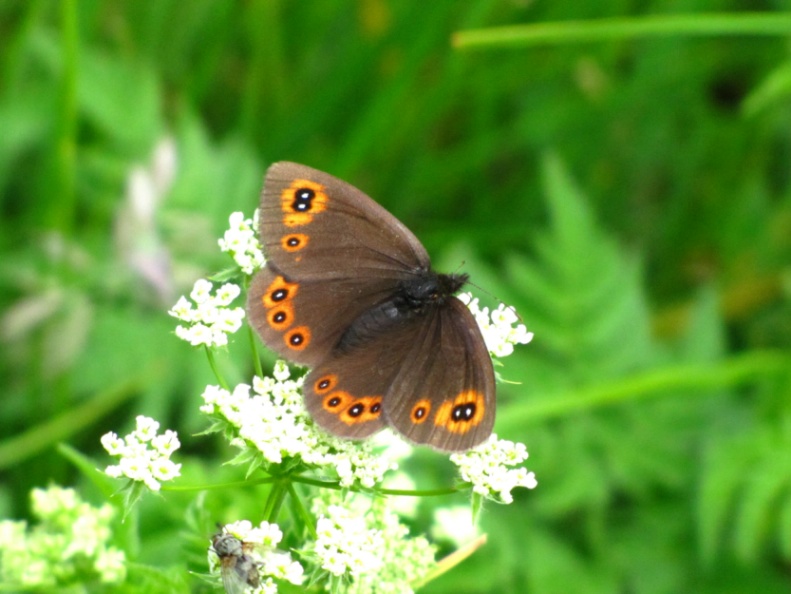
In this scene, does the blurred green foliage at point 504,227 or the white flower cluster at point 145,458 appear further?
the blurred green foliage at point 504,227

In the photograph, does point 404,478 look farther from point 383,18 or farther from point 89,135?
point 383,18

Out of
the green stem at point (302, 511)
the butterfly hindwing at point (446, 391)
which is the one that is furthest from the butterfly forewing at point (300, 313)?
the green stem at point (302, 511)

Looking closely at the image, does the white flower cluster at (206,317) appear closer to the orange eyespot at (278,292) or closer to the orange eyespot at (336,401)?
the orange eyespot at (278,292)

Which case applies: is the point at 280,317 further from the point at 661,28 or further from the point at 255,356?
the point at 661,28

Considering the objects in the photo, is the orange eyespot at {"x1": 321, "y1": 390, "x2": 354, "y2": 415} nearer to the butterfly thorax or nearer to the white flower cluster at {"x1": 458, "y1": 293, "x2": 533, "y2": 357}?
the butterfly thorax

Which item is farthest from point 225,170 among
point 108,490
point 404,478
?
point 108,490

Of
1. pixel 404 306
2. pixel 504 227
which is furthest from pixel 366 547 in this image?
pixel 504 227
